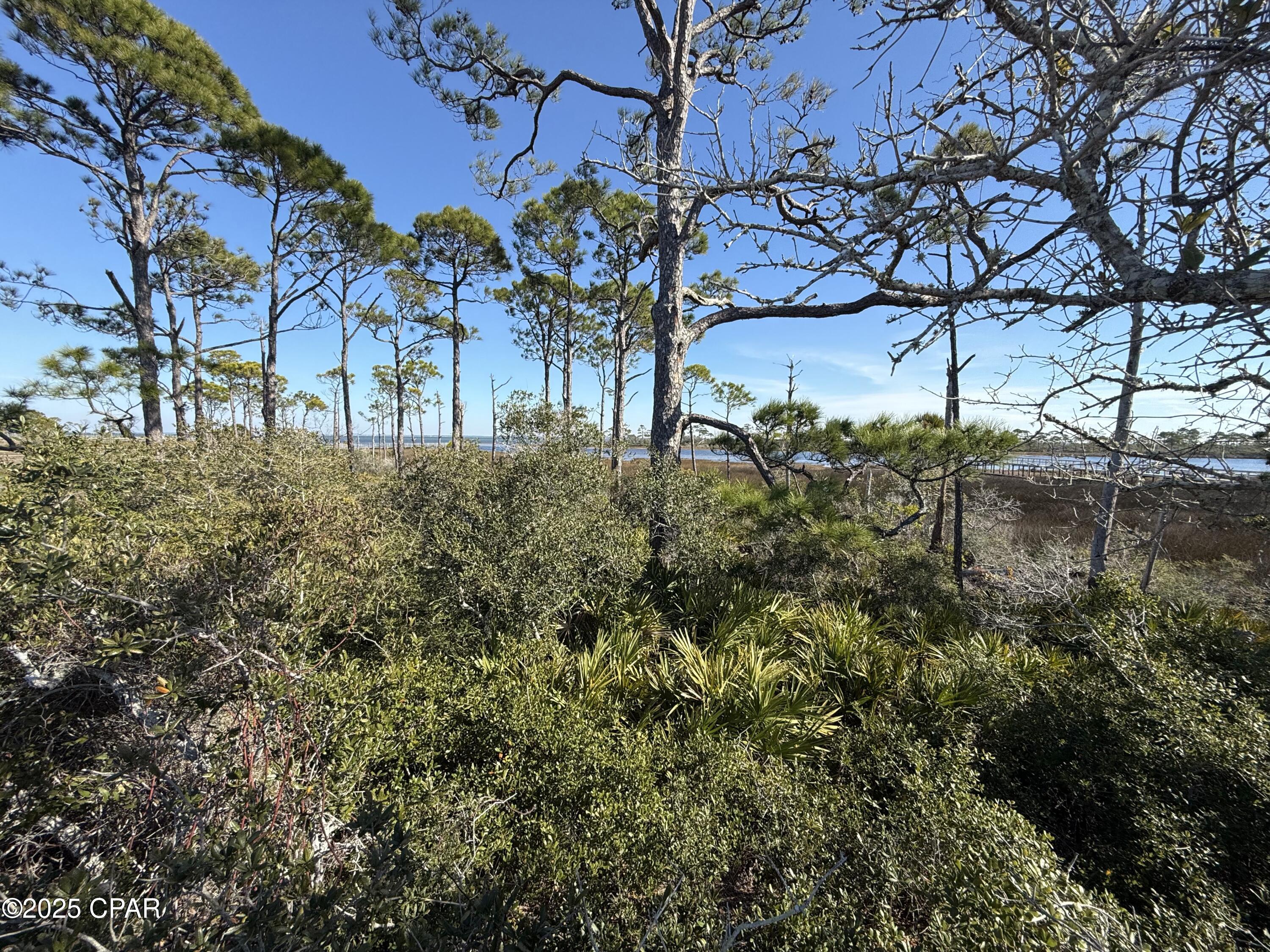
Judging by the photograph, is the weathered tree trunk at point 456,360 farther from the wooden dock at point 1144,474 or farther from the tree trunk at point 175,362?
the wooden dock at point 1144,474

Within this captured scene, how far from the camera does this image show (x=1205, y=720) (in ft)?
8.88

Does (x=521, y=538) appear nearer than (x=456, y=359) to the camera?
Yes

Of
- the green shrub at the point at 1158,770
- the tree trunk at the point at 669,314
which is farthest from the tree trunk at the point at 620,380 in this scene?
the green shrub at the point at 1158,770

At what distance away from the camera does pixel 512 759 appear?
9.65 feet

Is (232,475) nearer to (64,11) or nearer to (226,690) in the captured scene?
(226,690)

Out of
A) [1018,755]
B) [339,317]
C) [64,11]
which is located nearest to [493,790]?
[1018,755]

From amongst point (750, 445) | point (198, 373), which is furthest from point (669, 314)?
point (198, 373)

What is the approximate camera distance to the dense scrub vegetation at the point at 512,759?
1.79 metres

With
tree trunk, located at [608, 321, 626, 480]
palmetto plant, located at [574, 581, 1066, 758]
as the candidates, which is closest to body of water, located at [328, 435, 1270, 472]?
palmetto plant, located at [574, 581, 1066, 758]

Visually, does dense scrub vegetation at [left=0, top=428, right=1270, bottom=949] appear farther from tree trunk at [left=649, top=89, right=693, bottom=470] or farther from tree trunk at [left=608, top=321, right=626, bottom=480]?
tree trunk at [left=608, top=321, right=626, bottom=480]

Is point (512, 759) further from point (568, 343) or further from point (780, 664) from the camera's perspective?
point (568, 343)

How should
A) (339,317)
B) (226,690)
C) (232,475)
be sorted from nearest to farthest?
(226,690)
(232,475)
(339,317)

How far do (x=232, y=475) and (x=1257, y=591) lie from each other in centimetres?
1575

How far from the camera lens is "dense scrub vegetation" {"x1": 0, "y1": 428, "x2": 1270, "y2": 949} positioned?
1791 mm
